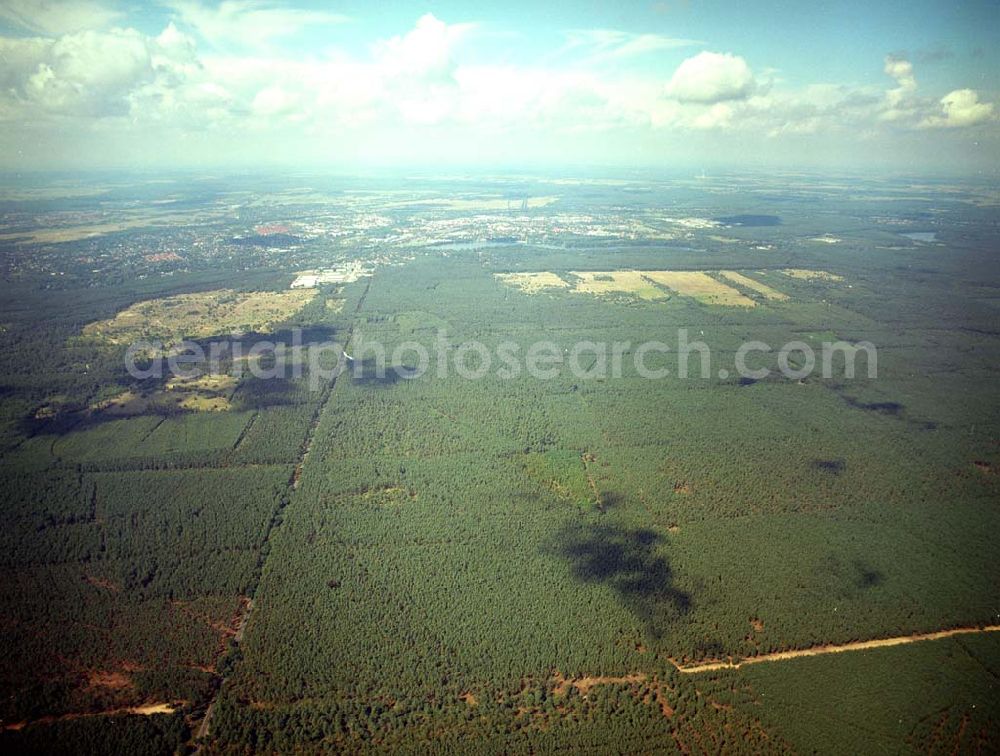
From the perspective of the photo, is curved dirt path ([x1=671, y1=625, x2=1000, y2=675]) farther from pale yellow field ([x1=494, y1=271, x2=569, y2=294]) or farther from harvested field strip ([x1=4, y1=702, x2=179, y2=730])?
pale yellow field ([x1=494, y1=271, x2=569, y2=294])

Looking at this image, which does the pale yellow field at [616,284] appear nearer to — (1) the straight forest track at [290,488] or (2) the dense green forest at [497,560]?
(2) the dense green forest at [497,560]

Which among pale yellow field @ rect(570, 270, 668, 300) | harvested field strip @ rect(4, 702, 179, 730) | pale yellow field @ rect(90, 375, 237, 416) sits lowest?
harvested field strip @ rect(4, 702, 179, 730)

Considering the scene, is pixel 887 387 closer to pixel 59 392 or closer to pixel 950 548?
pixel 950 548

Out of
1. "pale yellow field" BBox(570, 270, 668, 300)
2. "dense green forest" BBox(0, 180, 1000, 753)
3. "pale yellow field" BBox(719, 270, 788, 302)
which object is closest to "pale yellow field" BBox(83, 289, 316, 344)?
"dense green forest" BBox(0, 180, 1000, 753)

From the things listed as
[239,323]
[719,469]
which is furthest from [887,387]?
[239,323]

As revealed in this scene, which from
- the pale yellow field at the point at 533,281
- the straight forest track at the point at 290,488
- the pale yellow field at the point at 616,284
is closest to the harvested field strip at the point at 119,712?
the straight forest track at the point at 290,488

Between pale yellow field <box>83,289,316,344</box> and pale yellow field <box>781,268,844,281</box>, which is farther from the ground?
pale yellow field <box>781,268,844,281</box>
